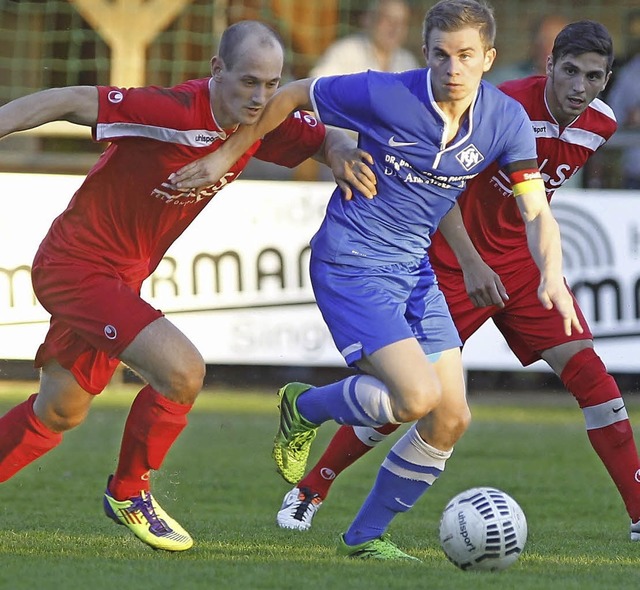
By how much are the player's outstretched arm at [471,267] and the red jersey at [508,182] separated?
0.44 meters

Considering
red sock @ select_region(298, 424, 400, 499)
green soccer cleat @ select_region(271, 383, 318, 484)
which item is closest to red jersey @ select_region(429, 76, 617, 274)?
red sock @ select_region(298, 424, 400, 499)

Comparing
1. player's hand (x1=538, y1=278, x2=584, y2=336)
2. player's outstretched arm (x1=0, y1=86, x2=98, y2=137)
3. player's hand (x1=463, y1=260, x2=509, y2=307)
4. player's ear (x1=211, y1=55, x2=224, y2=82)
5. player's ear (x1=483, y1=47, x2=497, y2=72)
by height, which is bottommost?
player's hand (x1=463, y1=260, x2=509, y2=307)

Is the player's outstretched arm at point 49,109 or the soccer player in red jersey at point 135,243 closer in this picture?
the player's outstretched arm at point 49,109

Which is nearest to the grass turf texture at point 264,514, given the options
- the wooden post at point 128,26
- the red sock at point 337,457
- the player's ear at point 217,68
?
the red sock at point 337,457

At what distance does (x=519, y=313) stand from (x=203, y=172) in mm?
1881

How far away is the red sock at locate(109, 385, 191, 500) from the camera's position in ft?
17.7

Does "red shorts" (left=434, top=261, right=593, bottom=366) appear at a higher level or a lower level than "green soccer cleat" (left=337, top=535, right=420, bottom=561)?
higher

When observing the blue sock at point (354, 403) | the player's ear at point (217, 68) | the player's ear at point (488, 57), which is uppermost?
the player's ear at point (488, 57)

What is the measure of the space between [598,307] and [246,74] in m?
6.09

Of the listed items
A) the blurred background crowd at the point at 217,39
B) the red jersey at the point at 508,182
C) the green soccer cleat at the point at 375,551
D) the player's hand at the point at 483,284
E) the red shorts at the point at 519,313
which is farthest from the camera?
the blurred background crowd at the point at 217,39

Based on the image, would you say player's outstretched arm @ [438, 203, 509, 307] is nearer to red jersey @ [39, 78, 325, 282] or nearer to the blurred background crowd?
red jersey @ [39, 78, 325, 282]

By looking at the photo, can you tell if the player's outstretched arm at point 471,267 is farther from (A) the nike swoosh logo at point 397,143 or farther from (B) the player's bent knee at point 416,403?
(B) the player's bent knee at point 416,403

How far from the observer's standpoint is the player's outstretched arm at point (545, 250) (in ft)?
16.2

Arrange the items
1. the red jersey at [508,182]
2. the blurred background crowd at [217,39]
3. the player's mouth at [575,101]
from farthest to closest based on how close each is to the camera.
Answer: the blurred background crowd at [217,39] < the red jersey at [508,182] < the player's mouth at [575,101]
